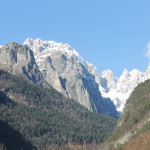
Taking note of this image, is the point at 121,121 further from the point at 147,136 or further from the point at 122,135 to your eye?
the point at 147,136

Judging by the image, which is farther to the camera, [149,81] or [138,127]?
[149,81]

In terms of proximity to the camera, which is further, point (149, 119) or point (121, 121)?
point (121, 121)

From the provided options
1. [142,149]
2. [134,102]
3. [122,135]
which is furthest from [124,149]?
[134,102]

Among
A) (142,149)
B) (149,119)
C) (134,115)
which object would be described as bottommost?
(142,149)

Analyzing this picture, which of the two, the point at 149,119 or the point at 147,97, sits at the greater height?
the point at 147,97

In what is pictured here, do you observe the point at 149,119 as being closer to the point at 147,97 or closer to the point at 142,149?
the point at 147,97

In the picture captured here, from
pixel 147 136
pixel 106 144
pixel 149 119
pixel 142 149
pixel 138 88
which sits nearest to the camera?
pixel 142 149

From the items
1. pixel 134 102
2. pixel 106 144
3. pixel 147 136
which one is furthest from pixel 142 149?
pixel 134 102

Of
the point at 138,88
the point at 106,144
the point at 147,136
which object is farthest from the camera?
the point at 138,88

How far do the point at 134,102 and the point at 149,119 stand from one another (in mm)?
34897

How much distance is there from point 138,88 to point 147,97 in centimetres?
2427

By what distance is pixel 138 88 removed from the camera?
627ft

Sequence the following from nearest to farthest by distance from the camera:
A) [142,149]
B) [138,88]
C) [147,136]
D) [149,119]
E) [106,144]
Result: [142,149] < [147,136] < [149,119] < [106,144] < [138,88]

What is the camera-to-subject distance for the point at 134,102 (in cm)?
17388
